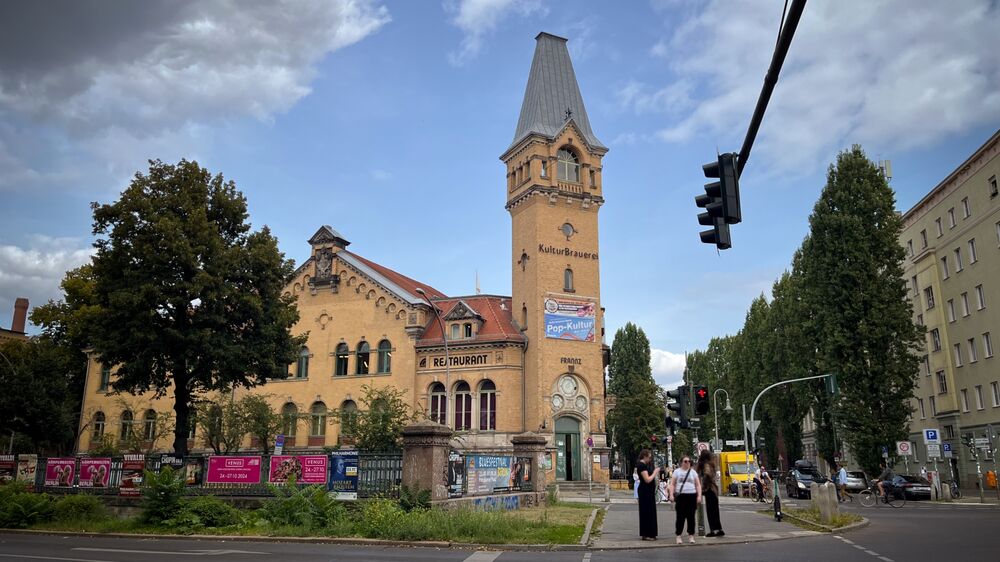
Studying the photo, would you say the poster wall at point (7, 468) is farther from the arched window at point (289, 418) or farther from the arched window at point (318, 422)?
the arched window at point (318, 422)

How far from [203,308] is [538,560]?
69.1 feet

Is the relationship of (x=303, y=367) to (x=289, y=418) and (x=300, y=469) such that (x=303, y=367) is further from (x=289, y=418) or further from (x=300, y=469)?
(x=300, y=469)

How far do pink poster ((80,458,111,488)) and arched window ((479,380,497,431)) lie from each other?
2662cm

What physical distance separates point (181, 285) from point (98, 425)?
122ft

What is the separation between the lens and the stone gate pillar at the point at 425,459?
19.6 metres

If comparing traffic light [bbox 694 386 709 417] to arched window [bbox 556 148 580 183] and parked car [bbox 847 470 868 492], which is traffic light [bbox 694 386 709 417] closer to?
parked car [bbox 847 470 868 492]

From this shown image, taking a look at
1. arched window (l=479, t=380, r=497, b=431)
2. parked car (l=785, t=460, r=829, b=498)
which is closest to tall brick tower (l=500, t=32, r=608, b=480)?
arched window (l=479, t=380, r=497, b=431)

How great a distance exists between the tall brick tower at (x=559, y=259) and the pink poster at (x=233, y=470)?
1021 inches

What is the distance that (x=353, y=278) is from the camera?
5359 cm

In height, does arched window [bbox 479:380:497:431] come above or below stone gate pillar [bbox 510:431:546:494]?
above

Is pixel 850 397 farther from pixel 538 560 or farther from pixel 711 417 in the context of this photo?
pixel 711 417

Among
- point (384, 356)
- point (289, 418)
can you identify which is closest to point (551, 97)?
point (384, 356)

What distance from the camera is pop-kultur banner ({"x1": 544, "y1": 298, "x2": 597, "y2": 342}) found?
48.2m


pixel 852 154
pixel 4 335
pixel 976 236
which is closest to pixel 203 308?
pixel 852 154
